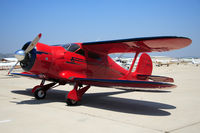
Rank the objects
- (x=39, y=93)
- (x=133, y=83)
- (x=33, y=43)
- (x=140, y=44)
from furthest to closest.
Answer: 1. (x=39, y=93)
2. (x=140, y=44)
3. (x=33, y=43)
4. (x=133, y=83)

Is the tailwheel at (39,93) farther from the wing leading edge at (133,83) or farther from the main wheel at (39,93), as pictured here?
the wing leading edge at (133,83)

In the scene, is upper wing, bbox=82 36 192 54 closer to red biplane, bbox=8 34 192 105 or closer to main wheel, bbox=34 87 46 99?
red biplane, bbox=8 34 192 105

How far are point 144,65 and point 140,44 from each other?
3.39 meters

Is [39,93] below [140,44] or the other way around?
below

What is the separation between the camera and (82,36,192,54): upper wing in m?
6.68

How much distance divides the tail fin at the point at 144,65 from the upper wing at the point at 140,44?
6.13 feet

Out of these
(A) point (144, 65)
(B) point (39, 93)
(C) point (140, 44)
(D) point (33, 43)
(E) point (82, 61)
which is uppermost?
(C) point (140, 44)

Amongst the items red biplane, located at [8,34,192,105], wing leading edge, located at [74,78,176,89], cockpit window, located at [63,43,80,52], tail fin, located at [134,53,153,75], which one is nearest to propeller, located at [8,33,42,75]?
red biplane, located at [8,34,192,105]

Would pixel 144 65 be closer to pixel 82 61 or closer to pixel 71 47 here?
pixel 82 61

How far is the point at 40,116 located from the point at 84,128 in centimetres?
161

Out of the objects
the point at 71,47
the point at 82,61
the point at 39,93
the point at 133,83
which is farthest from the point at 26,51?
the point at 133,83

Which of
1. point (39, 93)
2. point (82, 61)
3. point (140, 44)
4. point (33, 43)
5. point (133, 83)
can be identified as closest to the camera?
point (133, 83)

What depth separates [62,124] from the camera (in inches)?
197

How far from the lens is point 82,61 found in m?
8.01
